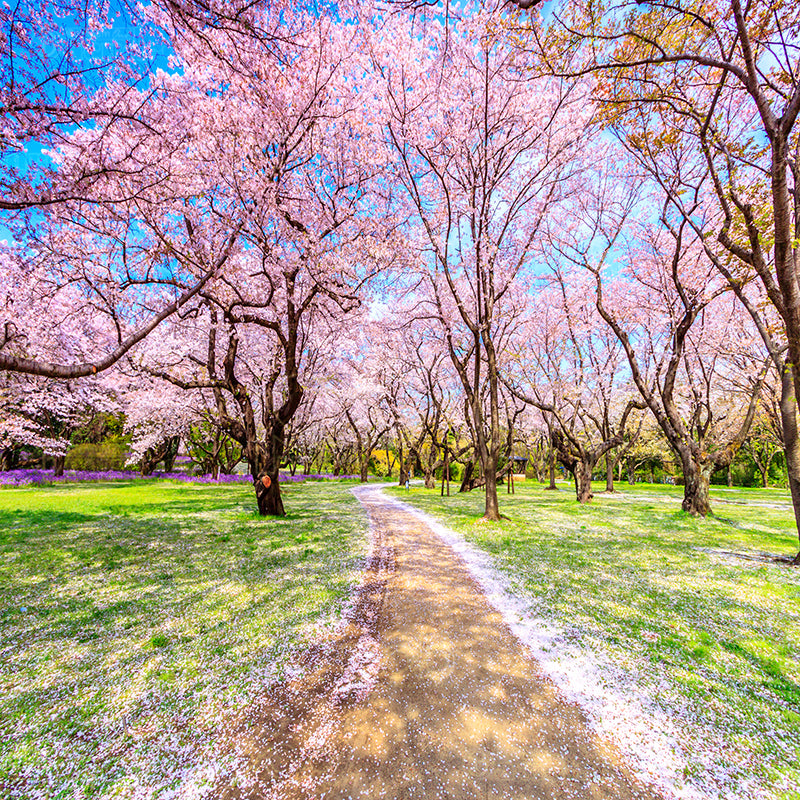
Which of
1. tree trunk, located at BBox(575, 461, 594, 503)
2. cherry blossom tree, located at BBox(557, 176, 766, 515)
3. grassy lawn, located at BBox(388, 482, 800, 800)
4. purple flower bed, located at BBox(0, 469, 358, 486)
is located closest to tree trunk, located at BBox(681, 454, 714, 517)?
cherry blossom tree, located at BBox(557, 176, 766, 515)

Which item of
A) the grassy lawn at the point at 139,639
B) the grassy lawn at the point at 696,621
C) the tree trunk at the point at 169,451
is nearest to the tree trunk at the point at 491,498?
the grassy lawn at the point at 696,621

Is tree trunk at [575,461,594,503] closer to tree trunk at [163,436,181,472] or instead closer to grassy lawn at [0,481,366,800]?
grassy lawn at [0,481,366,800]

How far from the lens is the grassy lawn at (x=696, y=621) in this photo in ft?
9.01

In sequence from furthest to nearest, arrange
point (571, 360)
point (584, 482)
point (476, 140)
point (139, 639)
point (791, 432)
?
point (571, 360), point (584, 482), point (476, 140), point (791, 432), point (139, 639)

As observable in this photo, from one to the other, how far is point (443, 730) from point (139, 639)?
12.1 feet

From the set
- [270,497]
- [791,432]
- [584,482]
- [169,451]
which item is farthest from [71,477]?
[791,432]

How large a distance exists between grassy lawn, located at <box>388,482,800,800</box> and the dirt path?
2.75 feet

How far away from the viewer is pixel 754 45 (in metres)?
6.21

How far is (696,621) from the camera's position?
4.66 m

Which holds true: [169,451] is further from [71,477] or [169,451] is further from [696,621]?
[696,621]

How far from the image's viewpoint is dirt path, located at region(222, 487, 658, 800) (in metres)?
2.35

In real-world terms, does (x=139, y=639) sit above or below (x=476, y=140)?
below

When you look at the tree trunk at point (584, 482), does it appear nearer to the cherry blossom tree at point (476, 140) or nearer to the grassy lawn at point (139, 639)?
the cherry blossom tree at point (476, 140)

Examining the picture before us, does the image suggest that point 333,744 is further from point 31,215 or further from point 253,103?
point 253,103
